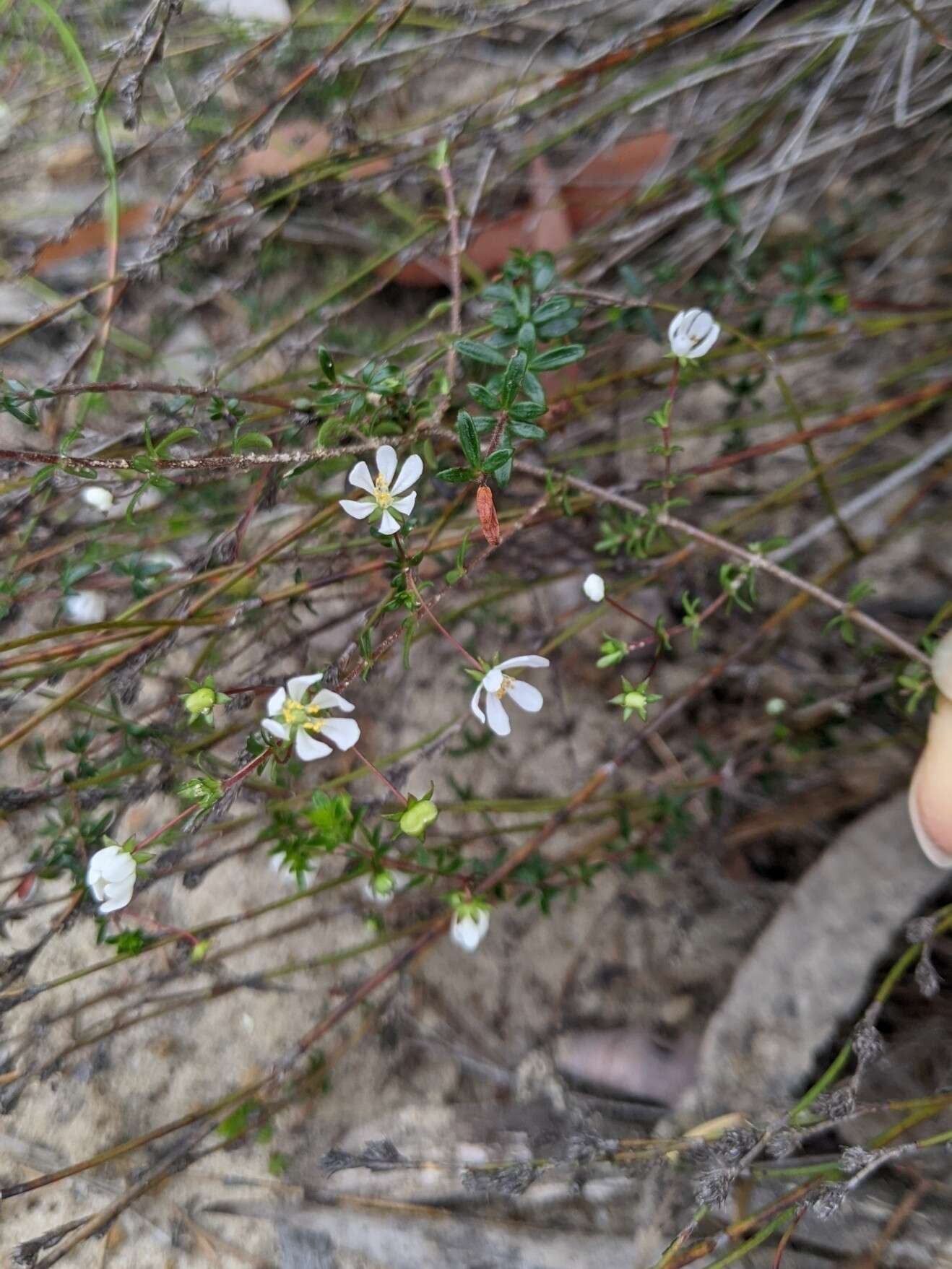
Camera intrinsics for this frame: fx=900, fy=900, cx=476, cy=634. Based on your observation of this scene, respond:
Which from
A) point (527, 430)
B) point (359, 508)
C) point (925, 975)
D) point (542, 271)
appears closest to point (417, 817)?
point (359, 508)

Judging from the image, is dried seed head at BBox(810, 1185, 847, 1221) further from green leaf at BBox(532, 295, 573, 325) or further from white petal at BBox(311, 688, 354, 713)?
green leaf at BBox(532, 295, 573, 325)

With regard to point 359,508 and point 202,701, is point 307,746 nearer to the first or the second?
point 202,701

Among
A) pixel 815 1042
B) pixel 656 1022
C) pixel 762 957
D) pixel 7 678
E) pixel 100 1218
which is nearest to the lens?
pixel 7 678

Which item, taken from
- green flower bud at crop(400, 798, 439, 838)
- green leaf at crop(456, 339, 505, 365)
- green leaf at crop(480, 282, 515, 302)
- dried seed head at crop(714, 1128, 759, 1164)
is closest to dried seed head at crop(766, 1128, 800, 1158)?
dried seed head at crop(714, 1128, 759, 1164)

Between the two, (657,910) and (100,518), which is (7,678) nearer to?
(100,518)

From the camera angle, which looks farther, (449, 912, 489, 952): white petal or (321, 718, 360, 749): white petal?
(449, 912, 489, 952): white petal

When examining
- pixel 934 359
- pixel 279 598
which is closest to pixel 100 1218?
pixel 279 598

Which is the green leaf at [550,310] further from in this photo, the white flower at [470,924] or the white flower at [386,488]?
the white flower at [470,924]
